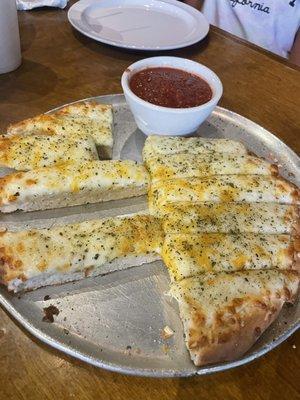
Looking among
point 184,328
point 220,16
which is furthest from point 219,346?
point 220,16

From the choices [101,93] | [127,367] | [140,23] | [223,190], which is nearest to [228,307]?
[127,367]

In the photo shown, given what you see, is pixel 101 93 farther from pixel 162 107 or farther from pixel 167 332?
pixel 167 332

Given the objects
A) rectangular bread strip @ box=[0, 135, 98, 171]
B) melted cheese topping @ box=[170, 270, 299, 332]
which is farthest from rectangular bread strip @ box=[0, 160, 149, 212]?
melted cheese topping @ box=[170, 270, 299, 332]

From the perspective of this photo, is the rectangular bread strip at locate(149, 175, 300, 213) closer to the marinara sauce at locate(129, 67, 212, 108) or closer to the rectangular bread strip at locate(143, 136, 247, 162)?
the rectangular bread strip at locate(143, 136, 247, 162)

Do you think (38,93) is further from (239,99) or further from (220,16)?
(220,16)

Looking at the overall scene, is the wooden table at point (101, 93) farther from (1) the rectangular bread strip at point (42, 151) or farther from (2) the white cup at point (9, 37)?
(1) the rectangular bread strip at point (42, 151)
